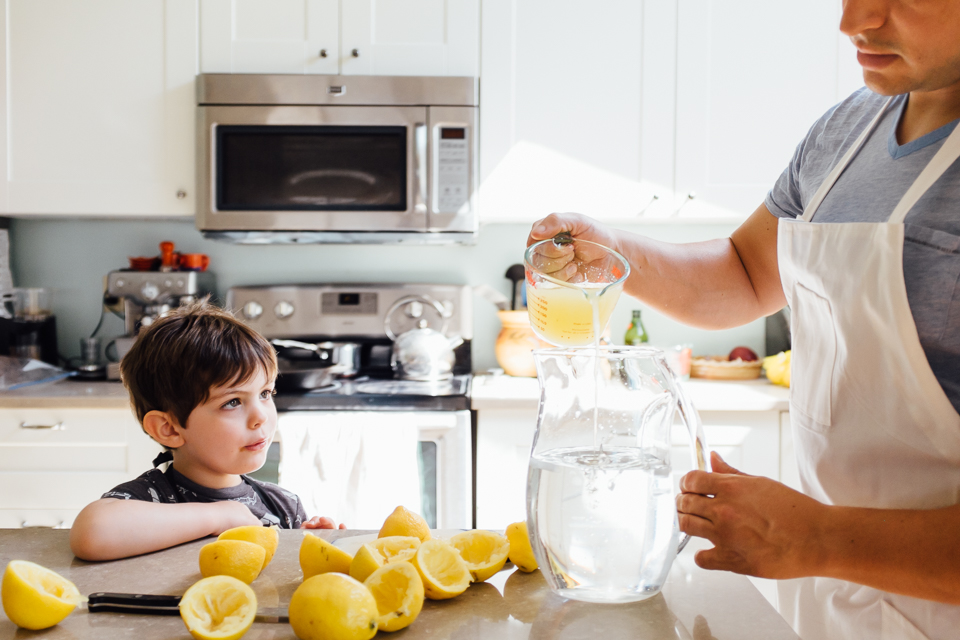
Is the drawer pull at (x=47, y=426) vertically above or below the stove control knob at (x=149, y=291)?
below

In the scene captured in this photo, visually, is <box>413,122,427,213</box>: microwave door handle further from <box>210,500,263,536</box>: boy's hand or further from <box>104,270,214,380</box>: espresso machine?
<box>210,500,263,536</box>: boy's hand

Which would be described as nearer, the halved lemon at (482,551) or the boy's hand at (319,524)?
the halved lemon at (482,551)

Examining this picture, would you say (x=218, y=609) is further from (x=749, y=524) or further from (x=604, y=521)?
(x=749, y=524)

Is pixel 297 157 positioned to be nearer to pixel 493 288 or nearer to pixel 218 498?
pixel 493 288

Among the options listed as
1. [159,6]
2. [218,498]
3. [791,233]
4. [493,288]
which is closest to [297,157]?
[159,6]

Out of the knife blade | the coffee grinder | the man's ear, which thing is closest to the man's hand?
the knife blade

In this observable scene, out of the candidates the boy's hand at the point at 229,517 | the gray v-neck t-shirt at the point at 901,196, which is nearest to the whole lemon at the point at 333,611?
the boy's hand at the point at 229,517

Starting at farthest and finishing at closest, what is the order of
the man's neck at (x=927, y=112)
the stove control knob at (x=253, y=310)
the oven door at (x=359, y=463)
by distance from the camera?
the stove control knob at (x=253, y=310)
the oven door at (x=359, y=463)
the man's neck at (x=927, y=112)

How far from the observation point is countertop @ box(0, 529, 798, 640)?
1.94 ft

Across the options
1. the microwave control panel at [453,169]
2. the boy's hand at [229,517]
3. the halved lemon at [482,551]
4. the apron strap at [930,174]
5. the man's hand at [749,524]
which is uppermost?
the microwave control panel at [453,169]

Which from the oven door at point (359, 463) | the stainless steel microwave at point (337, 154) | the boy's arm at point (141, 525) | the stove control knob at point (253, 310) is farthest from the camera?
the stove control knob at point (253, 310)

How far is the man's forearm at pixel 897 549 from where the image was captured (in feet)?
2.23

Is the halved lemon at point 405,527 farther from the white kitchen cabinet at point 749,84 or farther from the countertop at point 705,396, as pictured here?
the white kitchen cabinet at point 749,84

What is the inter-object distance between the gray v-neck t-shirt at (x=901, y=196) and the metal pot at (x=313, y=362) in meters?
1.39
